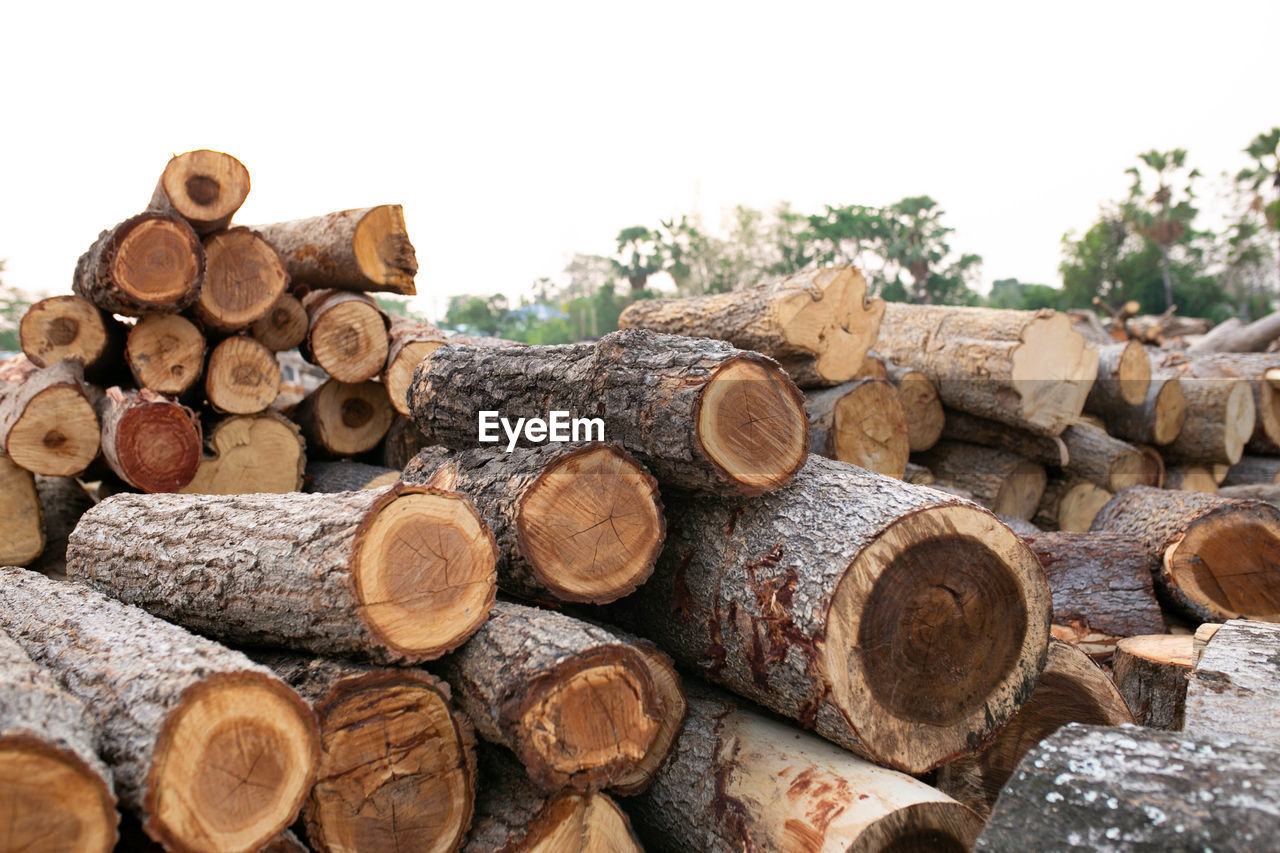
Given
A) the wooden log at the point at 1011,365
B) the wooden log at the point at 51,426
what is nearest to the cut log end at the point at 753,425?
the wooden log at the point at 1011,365

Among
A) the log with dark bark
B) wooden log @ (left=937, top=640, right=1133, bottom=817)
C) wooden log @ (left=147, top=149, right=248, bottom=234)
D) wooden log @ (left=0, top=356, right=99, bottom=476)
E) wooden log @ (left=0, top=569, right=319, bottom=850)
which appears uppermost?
wooden log @ (left=147, top=149, right=248, bottom=234)

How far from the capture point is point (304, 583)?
2.11m

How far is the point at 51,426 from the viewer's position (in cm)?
414

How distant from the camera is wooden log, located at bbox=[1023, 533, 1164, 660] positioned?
3.50 metres

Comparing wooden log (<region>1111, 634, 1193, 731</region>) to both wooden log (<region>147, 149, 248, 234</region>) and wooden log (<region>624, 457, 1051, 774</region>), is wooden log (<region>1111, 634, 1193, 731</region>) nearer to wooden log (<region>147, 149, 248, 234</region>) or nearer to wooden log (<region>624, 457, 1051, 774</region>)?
wooden log (<region>624, 457, 1051, 774</region>)

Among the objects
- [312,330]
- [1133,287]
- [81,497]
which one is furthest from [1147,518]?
[1133,287]

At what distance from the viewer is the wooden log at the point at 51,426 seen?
4084 mm

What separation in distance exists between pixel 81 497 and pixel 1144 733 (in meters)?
5.22

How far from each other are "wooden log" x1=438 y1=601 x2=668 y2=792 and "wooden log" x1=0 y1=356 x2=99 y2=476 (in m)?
3.06

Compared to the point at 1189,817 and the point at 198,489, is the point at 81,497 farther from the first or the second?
the point at 1189,817

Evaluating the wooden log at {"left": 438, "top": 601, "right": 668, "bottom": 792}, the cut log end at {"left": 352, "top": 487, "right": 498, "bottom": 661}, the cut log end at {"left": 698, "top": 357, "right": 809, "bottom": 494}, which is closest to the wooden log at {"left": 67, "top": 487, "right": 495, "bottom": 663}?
the cut log end at {"left": 352, "top": 487, "right": 498, "bottom": 661}

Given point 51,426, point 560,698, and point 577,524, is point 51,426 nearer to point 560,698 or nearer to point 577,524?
point 577,524

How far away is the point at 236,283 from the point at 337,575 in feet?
9.98

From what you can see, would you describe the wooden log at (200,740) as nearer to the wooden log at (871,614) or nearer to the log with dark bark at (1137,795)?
the wooden log at (871,614)
